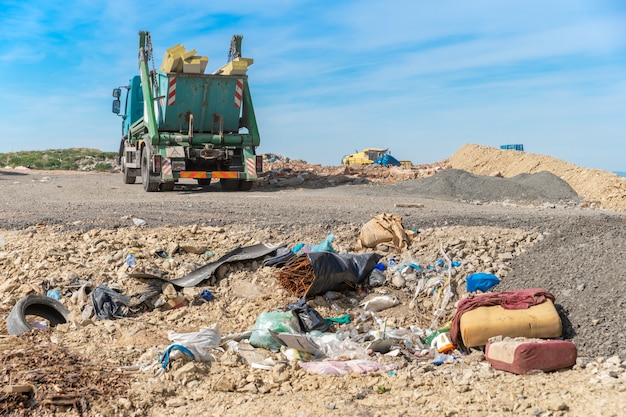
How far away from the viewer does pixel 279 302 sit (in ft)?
22.0

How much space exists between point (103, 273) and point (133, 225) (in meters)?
1.73

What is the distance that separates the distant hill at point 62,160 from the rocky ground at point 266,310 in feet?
69.7

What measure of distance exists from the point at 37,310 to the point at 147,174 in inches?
338

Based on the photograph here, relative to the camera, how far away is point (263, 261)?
7309 millimetres

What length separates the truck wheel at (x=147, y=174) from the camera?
1475 centimetres

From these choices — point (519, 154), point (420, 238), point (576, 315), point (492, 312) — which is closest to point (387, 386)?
point (492, 312)

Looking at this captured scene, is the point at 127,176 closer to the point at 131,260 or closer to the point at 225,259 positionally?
the point at 131,260

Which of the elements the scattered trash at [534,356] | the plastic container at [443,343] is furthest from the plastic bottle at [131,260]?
the scattered trash at [534,356]

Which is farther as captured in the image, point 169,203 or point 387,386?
point 169,203

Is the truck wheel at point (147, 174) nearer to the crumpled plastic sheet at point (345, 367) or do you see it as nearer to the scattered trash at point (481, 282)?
the scattered trash at point (481, 282)

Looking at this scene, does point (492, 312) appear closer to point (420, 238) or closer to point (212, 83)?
point (420, 238)

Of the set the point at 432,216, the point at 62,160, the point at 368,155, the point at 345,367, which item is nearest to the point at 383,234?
the point at 432,216

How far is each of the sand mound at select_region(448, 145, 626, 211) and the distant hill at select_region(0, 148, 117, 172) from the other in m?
15.9

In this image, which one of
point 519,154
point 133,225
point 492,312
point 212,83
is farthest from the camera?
point 519,154
